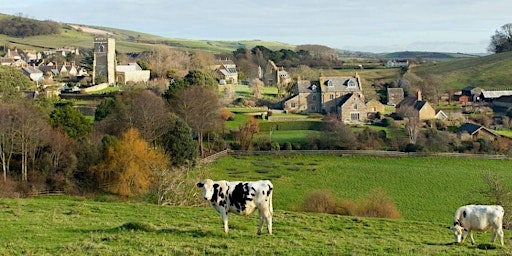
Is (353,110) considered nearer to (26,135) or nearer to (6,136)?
(26,135)

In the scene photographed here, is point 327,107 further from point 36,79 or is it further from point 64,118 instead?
point 36,79

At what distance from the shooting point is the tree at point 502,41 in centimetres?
13112

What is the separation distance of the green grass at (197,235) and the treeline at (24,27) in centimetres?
17253

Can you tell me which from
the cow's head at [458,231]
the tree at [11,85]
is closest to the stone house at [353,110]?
the tree at [11,85]

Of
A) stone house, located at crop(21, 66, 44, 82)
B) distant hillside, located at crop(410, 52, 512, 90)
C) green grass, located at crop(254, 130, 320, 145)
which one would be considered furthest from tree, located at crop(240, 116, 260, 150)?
distant hillside, located at crop(410, 52, 512, 90)

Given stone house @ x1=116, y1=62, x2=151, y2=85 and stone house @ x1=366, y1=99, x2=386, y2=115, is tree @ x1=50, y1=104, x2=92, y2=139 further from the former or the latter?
stone house @ x1=116, y1=62, x2=151, y2=85

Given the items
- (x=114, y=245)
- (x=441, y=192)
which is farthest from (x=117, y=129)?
→ (x=114, y=245)

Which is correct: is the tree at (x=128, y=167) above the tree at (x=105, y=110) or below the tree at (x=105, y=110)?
below

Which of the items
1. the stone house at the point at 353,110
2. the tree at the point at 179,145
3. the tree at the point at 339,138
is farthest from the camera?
the stone house at the point at 353,110

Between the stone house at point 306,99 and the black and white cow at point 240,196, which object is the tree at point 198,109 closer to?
the stone house at point 306,99

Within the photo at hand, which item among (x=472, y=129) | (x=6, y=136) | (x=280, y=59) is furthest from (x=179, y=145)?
(x=280, y=59)

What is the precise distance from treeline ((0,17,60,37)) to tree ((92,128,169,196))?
158764 millimetres

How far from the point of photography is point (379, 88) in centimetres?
9288

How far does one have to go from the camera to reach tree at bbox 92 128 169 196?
112 ft
